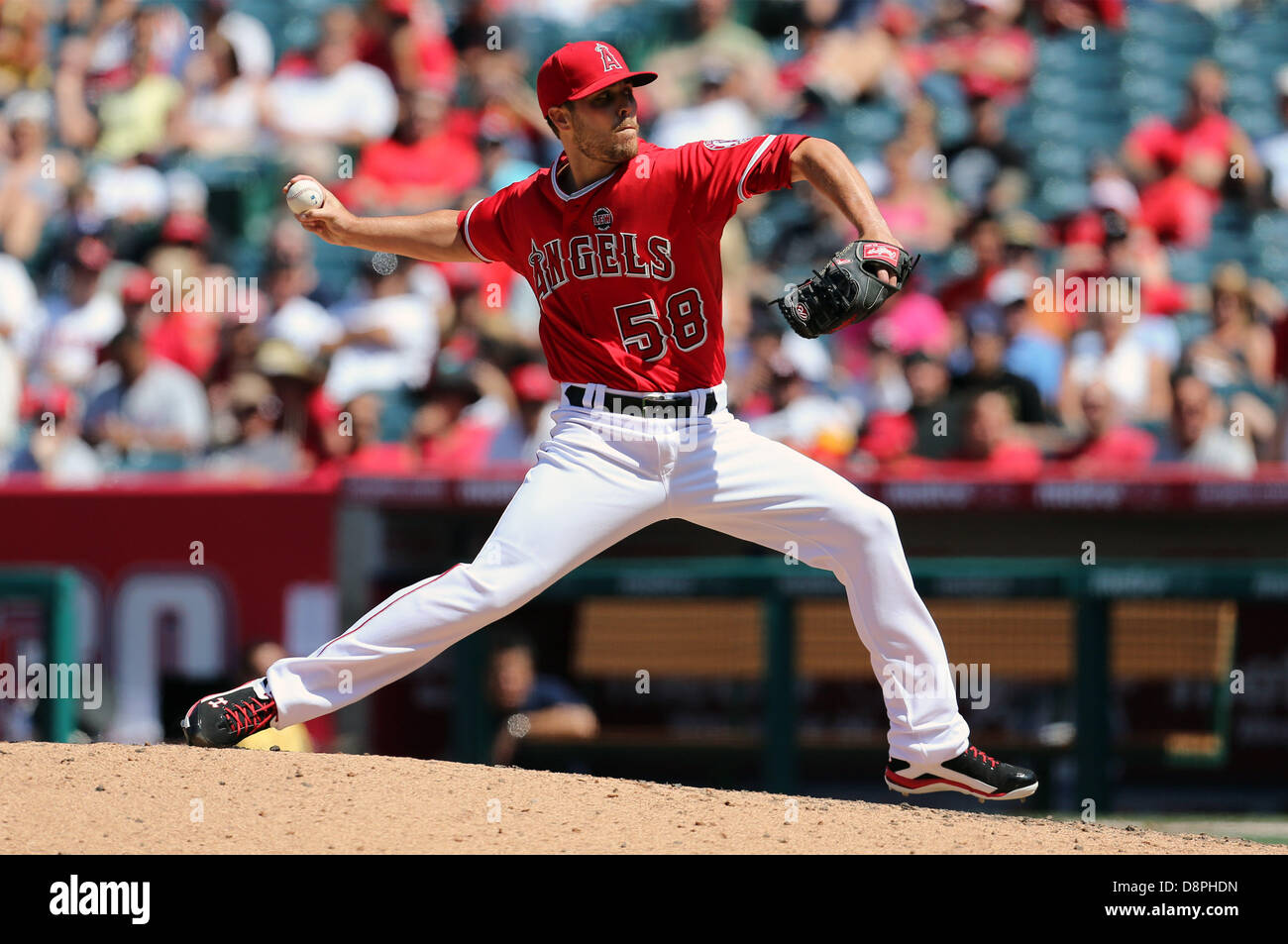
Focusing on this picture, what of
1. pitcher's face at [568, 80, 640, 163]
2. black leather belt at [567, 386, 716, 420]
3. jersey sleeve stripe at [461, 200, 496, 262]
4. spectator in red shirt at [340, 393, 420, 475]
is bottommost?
black leather belt at [567, 386, 716, 420]

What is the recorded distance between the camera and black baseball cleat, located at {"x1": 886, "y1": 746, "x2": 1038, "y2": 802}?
464 centimetres

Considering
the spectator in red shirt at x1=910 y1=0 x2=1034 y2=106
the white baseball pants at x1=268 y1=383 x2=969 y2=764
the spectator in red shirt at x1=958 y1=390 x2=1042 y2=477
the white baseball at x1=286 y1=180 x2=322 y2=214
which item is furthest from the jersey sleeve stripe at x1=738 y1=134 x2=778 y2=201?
the spectator in red shirt at x1=910 y1=0 x2=1034 y2=106

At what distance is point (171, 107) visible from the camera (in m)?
11.0

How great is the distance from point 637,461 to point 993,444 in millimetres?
3542

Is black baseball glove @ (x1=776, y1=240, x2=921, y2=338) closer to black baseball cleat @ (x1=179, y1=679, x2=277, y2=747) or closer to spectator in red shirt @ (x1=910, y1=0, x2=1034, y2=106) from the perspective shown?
black baseball cleat @ (x1=179, y1=679, x2=277, y2=747)

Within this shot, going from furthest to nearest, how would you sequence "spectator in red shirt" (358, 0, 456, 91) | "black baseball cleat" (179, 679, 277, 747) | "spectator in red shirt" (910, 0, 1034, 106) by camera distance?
"spectator in red shirt" (358, 0, 456, 91) → "spectator in red shirt" (910, 0, 1034, 106) → "black baseball cleat" (179, 679, 277, 747)

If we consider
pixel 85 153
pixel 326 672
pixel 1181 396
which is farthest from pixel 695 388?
pixel 85 153

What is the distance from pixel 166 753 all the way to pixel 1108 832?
2590 millimetres

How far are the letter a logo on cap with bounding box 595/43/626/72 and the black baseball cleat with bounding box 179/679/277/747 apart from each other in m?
1.84

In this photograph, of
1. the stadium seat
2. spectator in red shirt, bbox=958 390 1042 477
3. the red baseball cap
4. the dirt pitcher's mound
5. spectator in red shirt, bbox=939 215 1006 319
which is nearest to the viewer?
the dirt pitcher's mound

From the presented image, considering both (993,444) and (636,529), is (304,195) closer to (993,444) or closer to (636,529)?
(636,529)

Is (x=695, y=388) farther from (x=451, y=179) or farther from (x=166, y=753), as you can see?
(x=451, y=179)

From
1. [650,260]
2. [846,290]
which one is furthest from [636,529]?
[846,290]

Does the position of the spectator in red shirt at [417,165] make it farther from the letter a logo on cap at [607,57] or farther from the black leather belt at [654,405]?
the black leather belt at [654,405]
